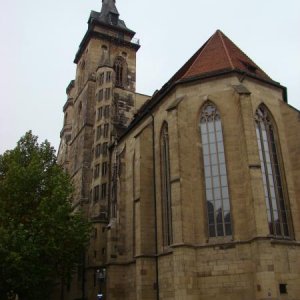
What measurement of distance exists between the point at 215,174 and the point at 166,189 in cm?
312

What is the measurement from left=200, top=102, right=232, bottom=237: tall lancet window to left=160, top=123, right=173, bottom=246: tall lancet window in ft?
8.00

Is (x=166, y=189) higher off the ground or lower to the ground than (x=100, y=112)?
lower

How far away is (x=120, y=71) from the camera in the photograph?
122 ft

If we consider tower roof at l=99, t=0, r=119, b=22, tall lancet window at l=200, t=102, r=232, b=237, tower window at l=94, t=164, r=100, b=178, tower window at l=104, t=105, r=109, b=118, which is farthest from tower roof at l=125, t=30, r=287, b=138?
tower roof at l=99, t=0, r=119, b=22

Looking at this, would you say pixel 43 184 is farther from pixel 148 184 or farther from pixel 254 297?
pixel 254 297

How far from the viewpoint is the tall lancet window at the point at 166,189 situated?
20.5m

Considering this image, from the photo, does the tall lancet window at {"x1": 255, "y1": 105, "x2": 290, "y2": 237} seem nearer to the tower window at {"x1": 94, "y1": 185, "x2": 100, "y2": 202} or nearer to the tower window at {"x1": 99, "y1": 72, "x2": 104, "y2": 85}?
the tower window at {"x1": 94, "y1": 185, "x2": 100, "y2": 202}

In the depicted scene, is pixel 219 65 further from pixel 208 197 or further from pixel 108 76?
pixel 108 76

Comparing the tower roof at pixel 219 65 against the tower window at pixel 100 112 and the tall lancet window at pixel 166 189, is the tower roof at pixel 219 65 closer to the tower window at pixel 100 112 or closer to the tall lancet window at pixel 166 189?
the tall lancet window at pixel 166 189

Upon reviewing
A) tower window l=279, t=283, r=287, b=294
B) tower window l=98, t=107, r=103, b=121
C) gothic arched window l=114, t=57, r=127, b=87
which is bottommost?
tower window l=279, t=283, r=287, b=294

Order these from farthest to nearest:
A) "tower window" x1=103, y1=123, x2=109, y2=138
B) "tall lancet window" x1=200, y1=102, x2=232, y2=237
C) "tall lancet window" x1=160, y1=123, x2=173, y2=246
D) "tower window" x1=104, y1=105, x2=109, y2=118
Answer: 1. "tower window" x1=104, y1=105, x2=109, y2=118
2. "tower window" x1=103, y1=123, x2=109, y2=138
3. "tall lancet window" x1=160, y1=123, x2=173, y2=246
4. "tall lancet window" x1=200, y1=102, x2=232, y2=237

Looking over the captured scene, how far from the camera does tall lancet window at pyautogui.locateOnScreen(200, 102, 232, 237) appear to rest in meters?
18.6

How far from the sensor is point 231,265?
Answer: 1745 centimetres

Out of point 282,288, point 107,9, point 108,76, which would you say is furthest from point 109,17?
point 282,288
